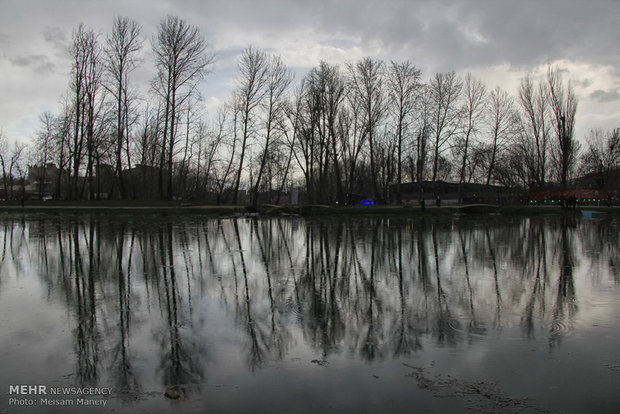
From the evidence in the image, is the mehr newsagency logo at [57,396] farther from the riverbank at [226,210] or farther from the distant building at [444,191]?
the distant building at [444,191]

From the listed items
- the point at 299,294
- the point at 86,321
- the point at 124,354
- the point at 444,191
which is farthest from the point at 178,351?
the point at 444,191

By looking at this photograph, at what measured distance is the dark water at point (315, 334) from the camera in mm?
4363

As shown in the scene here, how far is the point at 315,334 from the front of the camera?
621 centimetres

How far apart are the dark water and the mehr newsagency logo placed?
51mm

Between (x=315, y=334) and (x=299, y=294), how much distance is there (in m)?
2.44

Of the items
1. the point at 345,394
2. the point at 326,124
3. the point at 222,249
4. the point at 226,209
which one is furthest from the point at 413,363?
the point at 326,124

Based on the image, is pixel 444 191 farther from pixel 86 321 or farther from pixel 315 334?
pixel 86 321

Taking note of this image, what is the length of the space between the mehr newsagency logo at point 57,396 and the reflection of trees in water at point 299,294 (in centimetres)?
24

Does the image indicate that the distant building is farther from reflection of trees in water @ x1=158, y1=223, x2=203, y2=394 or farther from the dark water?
reflection of trees in water @ x1=158, y1=223, x2=203, y2=394

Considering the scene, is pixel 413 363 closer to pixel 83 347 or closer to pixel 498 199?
pixel 83 347

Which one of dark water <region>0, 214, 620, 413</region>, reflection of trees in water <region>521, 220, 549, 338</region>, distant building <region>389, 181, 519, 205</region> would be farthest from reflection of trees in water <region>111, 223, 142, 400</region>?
distant building <region>389, 181, 519, 205</region>

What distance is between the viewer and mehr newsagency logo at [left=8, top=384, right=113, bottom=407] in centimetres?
423

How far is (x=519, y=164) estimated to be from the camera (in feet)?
225

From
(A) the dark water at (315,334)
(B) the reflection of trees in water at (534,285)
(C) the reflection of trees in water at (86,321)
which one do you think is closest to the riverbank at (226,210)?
(B) the reflection of trees in water at (534,285)
